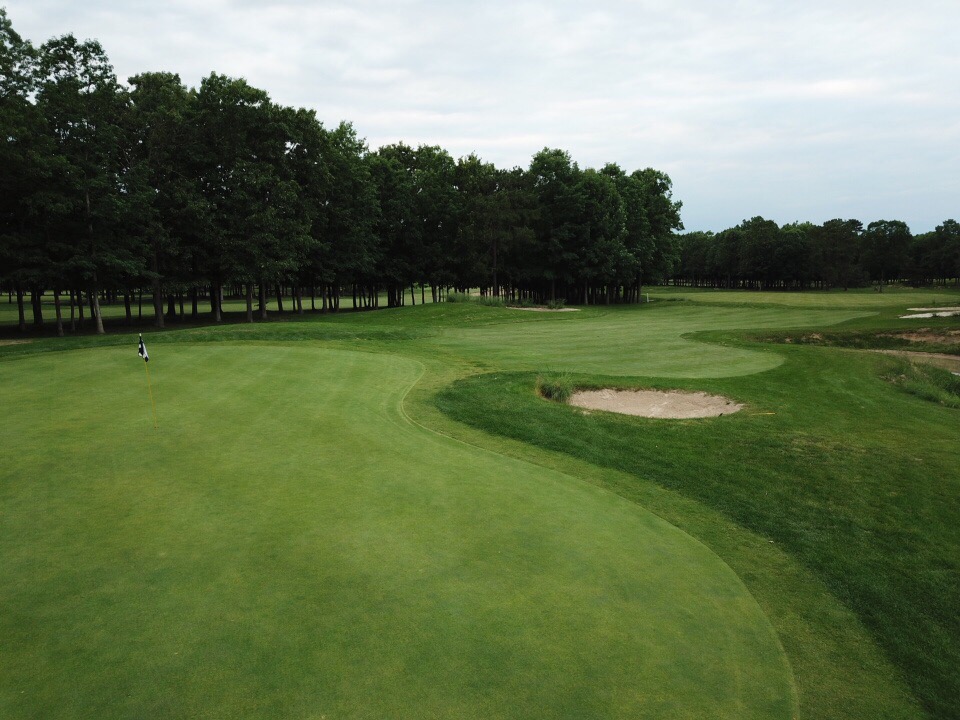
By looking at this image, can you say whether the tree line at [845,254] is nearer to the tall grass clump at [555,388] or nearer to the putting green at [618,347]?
the putting green at [618,347]

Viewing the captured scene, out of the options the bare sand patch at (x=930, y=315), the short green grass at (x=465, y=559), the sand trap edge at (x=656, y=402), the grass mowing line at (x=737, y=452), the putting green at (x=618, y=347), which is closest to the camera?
the short green grass at (x=465, y=559)

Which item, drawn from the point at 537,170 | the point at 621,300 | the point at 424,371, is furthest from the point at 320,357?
the point at 621,300

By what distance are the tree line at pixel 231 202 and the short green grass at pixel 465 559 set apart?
26631mm

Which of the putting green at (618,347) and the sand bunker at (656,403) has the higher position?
the putting green at (618,347)

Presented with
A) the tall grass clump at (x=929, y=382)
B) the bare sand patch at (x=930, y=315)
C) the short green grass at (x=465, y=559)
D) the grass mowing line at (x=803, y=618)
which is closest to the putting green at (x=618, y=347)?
the tall grass clump at (x=929, y=382)

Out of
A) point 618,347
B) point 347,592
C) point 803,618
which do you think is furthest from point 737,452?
point 618,347

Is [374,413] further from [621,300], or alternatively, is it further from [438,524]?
[621,300]

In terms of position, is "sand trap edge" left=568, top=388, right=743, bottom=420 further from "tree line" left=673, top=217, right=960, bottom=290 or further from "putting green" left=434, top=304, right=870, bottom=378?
"tree line" left=673, top=217, right=960, bottom=290

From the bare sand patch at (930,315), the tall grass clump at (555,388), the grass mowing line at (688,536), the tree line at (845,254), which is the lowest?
the grass mowing line at (688,536)

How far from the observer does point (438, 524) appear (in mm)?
6781

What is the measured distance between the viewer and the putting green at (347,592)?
405cm

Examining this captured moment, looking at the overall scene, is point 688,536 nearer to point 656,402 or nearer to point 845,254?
point 656,402

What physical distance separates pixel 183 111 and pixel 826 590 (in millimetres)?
47018

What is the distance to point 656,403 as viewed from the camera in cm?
1547
